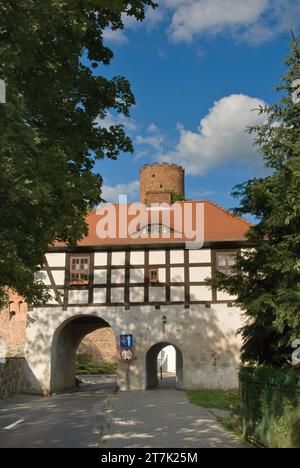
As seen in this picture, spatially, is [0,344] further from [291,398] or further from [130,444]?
[291,398]

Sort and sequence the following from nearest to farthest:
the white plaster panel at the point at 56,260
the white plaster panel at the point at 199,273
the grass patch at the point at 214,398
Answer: the grass patch at the point at 214,398 → the white plaster panel at the point at 199,273 → the white plaster panel at the point at 56,260

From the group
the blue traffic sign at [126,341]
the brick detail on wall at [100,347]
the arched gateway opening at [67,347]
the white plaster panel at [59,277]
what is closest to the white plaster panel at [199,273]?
the blue traffic sign at [126,341]

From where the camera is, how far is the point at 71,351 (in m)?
28.3

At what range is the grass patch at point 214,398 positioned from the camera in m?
16.6

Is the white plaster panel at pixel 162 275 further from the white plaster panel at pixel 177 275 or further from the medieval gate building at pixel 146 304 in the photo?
the white plaster panel at pixel 177 275

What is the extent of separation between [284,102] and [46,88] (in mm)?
5217

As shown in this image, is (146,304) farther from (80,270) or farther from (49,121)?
(49,121)

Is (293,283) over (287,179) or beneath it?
beneath

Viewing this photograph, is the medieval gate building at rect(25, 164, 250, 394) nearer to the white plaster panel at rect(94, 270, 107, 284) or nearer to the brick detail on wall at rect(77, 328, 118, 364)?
the white plaster panel at rect(94, 270, 107, 284)

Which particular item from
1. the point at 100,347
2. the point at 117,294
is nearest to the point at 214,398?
the point at 117,294

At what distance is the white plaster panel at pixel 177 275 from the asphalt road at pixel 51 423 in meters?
6.29

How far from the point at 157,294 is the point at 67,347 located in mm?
6656
